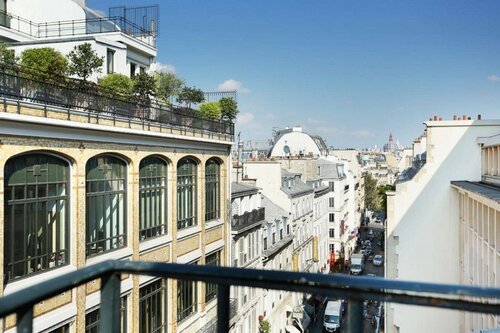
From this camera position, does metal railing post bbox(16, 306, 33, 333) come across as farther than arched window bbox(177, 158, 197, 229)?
No

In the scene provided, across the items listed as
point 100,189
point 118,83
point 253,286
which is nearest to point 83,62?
point 118,83

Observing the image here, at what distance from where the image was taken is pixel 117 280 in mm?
1893

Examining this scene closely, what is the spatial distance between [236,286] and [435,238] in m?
18.0

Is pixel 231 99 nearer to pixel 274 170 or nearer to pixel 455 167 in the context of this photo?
pixel 455 167

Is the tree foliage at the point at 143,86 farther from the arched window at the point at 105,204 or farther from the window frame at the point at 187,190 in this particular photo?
the arched window at the point at 105,204

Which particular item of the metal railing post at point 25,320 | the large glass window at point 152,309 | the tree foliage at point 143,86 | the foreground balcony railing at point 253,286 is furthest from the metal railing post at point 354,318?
the tree foliage at point 143,86

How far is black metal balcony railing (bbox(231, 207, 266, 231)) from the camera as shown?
A: 78.0ft

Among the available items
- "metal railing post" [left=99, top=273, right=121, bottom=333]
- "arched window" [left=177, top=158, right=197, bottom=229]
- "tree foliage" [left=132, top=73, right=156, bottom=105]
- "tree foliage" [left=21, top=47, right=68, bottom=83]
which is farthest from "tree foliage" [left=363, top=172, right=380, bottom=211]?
"metal railing post" [left=99, top=273, right=121, bottom=333]

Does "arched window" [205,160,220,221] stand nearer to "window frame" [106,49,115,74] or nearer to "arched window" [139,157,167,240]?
"arched window" [139,157,167,240]

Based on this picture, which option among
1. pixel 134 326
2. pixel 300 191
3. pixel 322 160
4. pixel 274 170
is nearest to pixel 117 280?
pixel 134 326

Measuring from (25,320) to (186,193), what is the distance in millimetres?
17416

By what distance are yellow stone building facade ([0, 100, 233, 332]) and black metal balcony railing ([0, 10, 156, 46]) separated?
682cm

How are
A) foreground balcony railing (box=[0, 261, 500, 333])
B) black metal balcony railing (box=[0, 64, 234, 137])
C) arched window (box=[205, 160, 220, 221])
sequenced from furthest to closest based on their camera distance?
arched window (box=[205, 160, 220, 221]) < black metal balcony railing (box=[0, 64, 234, 137]) < foreground balcony railing (box=[0, 261, 500, 333])

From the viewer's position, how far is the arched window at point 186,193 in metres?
18.2
